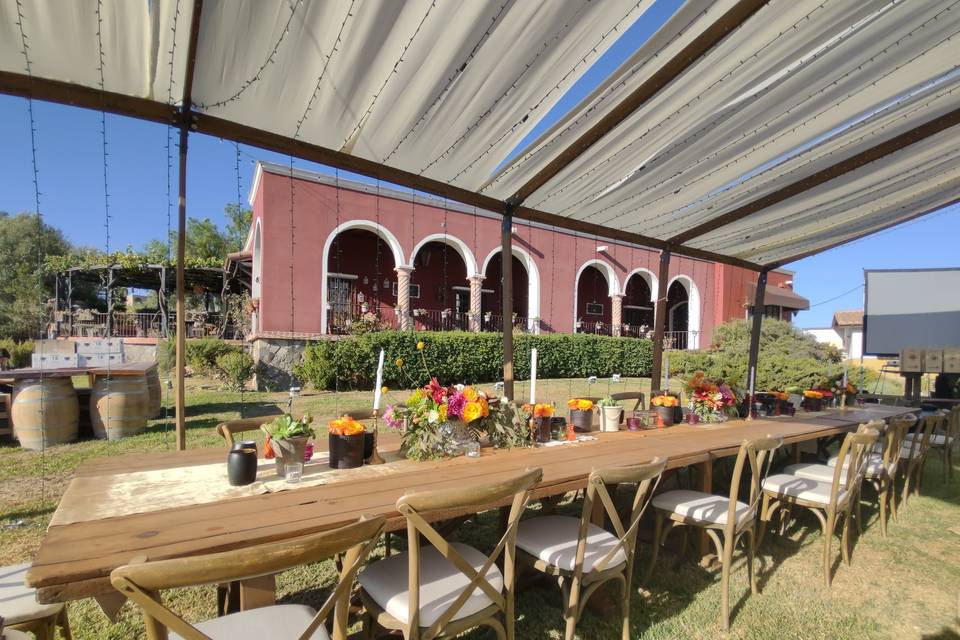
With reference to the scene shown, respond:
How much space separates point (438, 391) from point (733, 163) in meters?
2.66

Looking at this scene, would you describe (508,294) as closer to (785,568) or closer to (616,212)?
(616,212)

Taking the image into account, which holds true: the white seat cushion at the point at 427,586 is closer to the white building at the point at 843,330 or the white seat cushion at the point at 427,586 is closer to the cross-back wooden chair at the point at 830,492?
the cross-back wooden chair at the point at 830,492

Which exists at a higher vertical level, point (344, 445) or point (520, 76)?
point (520, 76)

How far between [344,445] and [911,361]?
8327 mm

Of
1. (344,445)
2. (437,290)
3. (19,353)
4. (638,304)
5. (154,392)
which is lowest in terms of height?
(19,353)

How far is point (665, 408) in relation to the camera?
3.22 meters

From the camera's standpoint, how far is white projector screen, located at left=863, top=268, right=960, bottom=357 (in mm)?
8836

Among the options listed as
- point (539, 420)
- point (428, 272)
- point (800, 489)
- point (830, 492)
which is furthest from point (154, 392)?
point (428, 272)

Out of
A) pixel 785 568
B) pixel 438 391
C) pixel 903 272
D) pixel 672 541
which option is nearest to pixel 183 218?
pixel 438 391

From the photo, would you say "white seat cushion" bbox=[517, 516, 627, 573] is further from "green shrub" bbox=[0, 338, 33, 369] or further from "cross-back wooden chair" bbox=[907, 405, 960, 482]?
"green shrub" bbox=[0, 338, 33, 369]

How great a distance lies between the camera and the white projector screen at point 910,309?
8836 mm

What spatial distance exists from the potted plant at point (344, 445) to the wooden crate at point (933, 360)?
327 inches

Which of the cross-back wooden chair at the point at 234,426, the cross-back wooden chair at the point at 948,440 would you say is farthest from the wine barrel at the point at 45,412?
the cross-back wooden chair at the point at 948,440

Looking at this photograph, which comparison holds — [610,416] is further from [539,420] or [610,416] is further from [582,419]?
[539,420]
